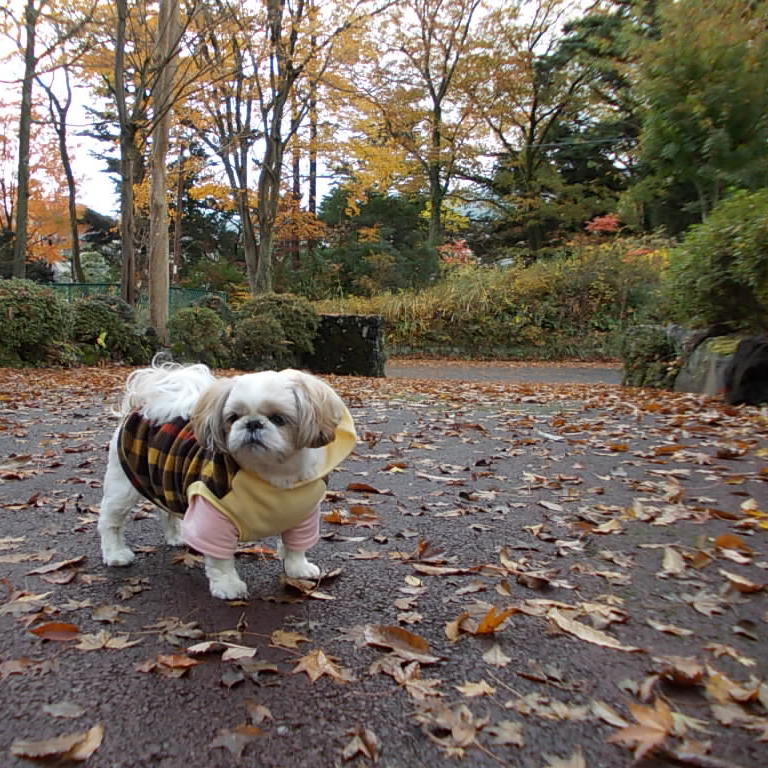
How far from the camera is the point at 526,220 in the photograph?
89.0ft

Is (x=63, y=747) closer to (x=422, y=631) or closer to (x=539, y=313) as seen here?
(x=422, y=631)

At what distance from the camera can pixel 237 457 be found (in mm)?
2201

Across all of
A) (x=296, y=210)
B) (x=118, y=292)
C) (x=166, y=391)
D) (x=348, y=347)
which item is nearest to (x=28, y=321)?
(x=348, y=347)

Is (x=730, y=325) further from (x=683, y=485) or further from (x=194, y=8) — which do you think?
(x=194, y=8)

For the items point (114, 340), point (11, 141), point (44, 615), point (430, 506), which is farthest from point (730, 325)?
point (11, 141)

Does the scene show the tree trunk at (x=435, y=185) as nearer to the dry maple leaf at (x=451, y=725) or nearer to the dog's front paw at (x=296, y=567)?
the dog's front paw at (x=296, y=567)

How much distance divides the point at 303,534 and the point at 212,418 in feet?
1.94

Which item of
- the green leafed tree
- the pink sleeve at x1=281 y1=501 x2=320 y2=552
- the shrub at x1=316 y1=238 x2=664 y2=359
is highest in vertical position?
the green leafed tree

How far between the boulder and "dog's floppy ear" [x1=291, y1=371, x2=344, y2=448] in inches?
231

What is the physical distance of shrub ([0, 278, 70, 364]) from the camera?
10703 mm

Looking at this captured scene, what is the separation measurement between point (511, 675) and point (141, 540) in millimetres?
1919

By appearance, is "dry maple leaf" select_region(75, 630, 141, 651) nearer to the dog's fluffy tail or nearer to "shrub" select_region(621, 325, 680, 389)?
the dog's fluffy tail

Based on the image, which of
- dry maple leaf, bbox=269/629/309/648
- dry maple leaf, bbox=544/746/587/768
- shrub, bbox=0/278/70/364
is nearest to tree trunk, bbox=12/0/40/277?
shrub, bbox=0/278/70/364

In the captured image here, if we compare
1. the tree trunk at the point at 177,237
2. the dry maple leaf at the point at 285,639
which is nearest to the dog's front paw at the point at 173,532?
the dry maple leaf at the point at 285,639
